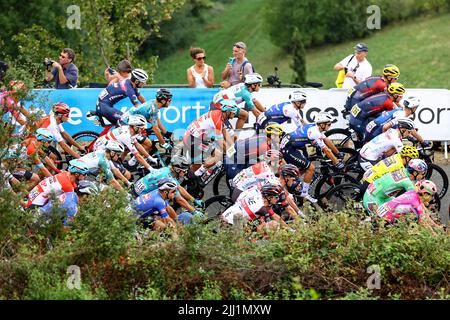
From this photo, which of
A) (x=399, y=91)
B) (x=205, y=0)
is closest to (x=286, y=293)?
(x=399, y=91)

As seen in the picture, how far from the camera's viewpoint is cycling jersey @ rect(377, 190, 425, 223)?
15.3m

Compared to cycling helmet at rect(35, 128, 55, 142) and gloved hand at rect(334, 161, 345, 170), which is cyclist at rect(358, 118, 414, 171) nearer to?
gloved hand at rect(334, 161, 345, 170)

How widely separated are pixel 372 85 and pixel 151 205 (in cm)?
615

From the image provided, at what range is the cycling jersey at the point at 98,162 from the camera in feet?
53.7

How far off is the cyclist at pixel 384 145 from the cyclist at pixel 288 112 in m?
1.38

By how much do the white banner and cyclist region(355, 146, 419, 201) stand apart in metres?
4.36

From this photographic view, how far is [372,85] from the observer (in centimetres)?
1978

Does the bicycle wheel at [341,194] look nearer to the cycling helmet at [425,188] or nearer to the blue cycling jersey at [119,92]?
the cycling helmet at [425,188]

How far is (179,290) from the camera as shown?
44.6 feet

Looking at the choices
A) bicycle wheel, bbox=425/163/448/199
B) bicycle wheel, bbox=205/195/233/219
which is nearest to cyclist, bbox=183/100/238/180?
bicycle wheel, bbox=205/195/233/219

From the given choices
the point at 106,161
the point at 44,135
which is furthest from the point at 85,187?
the point at 44,135

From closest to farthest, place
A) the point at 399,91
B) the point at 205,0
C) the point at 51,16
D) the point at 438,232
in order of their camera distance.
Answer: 1. the point at 438,232
2. the point at 399,91
3. the point at 51,16
4. the point at 205,0

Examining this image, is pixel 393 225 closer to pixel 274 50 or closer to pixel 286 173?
pixel 286 173
